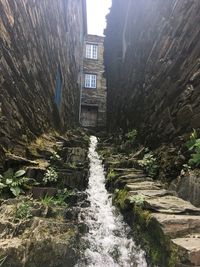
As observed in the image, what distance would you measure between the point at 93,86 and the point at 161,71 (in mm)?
14660

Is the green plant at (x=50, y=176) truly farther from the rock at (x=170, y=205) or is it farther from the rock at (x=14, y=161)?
the rock at (x=170, y=205)

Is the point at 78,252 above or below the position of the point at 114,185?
below

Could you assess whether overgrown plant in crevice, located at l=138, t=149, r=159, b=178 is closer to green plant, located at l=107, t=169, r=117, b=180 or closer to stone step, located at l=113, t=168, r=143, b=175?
stone step, located at l=113, t=168, r=143, b=175

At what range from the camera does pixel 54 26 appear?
10516 millimetres

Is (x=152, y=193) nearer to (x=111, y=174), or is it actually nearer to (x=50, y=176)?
(x=111, y=174)

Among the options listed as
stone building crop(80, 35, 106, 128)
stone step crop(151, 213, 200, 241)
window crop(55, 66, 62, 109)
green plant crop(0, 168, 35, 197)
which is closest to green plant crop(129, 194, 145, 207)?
stone step crop(151, 213, 200, 241)

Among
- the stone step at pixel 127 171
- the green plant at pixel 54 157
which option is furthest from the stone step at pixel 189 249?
the green plant at pixel 54 157

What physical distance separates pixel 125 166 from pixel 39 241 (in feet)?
12.7

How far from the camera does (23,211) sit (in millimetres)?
4137

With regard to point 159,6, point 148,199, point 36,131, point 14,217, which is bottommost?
point 14,217

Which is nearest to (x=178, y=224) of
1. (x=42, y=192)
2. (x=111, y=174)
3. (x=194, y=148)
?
(x=194, y=148)

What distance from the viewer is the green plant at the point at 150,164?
6423 mm

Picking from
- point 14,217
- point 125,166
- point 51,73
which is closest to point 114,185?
point 125,166

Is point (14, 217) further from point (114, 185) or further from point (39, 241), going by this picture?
point (114, 185)
